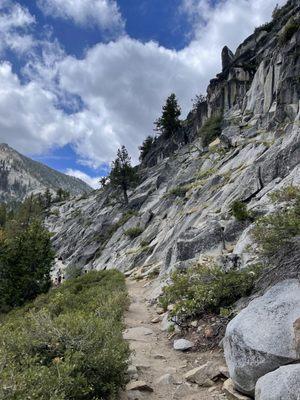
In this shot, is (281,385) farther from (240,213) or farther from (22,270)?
(22,270)

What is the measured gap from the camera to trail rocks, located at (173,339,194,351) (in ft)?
35.0

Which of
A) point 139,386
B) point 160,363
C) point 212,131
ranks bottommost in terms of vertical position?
point 160,363

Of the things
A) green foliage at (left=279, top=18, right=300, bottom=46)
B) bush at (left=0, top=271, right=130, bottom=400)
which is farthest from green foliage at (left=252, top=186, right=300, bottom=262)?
green foliage at (left=279, top=18, right=300, bottom=46)

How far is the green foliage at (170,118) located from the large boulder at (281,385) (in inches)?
3216

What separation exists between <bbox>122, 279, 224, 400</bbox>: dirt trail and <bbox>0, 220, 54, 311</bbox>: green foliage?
19243 mm

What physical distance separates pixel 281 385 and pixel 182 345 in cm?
550

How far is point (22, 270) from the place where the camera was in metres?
32.5

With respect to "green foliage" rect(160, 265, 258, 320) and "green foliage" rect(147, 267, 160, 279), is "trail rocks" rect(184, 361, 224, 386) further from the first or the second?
"green foliage" rect(147, 267, 160, 279)

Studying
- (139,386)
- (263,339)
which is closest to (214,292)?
(139,386)

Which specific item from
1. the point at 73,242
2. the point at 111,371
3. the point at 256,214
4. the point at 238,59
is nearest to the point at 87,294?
the point at 256,214

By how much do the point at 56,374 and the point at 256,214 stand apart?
664 inches

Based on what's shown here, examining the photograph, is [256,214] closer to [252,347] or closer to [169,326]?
[169,326]

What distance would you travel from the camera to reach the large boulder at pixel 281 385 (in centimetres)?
539

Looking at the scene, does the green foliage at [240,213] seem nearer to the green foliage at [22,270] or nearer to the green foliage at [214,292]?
the green foliage at [214,292]
